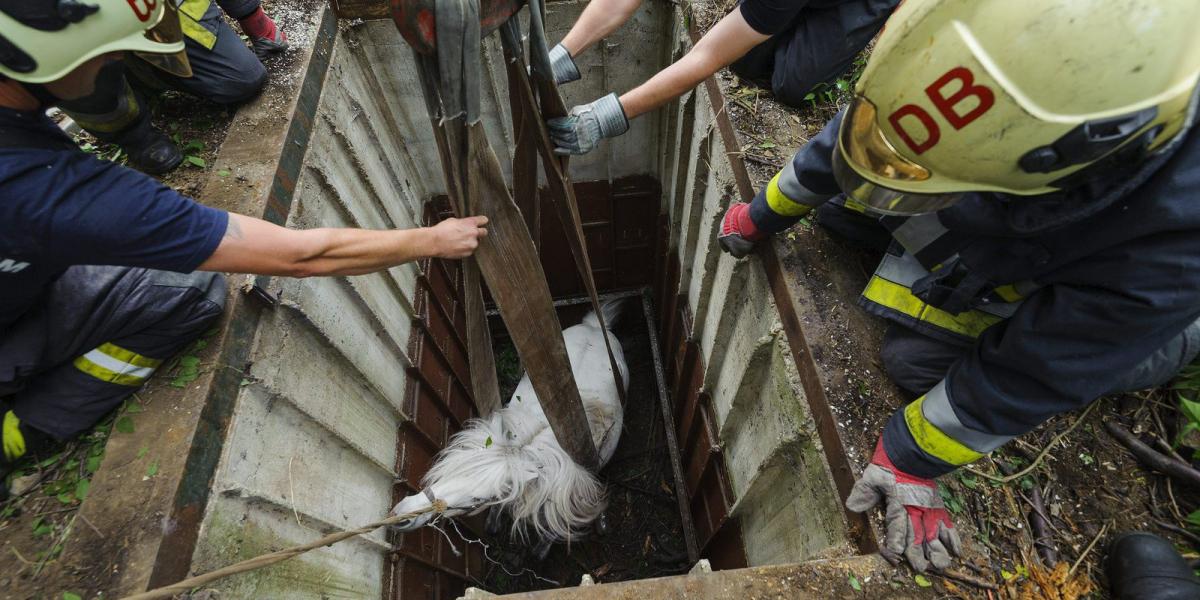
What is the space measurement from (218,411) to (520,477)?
2109 millimetres

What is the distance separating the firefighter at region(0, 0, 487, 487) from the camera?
171 centimetres

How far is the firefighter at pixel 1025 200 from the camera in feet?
4.04

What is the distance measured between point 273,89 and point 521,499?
3494 mm

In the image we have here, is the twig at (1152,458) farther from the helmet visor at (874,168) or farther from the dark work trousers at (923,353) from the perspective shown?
the helmet visor at (874,168)

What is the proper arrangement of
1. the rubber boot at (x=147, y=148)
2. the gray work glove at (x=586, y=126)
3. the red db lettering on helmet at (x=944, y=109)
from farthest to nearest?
the rubber boot at (x=147, y=148)
the gray work glove at (x=586, y=126)
the red db lettering on helmet at (x=944, y=109)

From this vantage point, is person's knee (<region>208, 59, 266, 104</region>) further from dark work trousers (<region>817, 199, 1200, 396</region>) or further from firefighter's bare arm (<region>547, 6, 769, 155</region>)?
dark work trousers (<region>817, 199, 1200, 396</region>)

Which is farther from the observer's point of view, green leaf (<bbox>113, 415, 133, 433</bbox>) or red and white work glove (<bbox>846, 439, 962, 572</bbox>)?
green leaf (<bbox>113, 415, 133, 433</bbox>)

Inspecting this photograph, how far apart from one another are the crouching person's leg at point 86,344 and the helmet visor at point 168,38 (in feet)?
3.18

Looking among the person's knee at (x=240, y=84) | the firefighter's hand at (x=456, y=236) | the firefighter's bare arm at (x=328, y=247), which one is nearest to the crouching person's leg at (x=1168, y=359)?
the firefighter's hand at (x=456, y=236)

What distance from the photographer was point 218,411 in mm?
2334

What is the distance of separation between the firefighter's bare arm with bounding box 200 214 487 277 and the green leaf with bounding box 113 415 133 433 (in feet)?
3.10

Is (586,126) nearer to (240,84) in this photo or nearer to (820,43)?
(820,43)

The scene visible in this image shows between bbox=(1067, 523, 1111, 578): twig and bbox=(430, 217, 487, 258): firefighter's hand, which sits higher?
bbox=(430, 217, 487, 258): firefighter's hand

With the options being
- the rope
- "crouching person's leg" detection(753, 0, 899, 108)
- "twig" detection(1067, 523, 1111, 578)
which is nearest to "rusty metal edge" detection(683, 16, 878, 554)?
"crouching person's leg" detection(753, 0, 899, 108)
